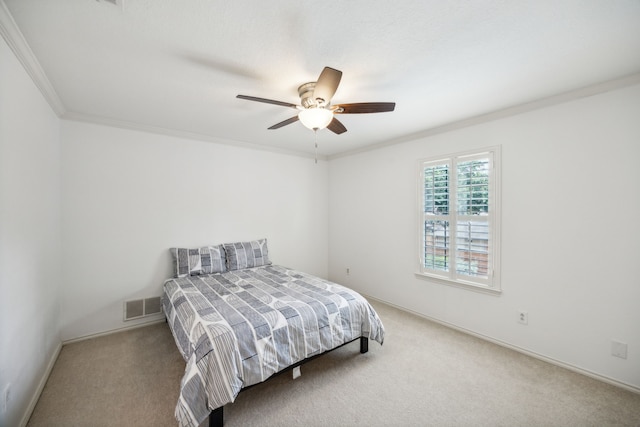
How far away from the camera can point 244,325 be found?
190 cm

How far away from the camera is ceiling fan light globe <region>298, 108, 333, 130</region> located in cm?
193

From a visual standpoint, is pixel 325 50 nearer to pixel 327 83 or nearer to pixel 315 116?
pixel 327 83

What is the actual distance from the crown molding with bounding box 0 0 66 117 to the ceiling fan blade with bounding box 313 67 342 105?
1692 mm

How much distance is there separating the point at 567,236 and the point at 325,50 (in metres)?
2.64

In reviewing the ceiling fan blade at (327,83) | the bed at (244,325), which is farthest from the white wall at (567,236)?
the ceiling fan blade at (327,83)

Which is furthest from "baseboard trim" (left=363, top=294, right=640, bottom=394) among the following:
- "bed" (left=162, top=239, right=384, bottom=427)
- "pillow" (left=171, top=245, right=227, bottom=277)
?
"pillow" (left=171, top=245, right=227, bottom=277)

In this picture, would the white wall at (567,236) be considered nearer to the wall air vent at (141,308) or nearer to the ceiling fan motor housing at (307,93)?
the ceiling fan motor housing at (307,93)

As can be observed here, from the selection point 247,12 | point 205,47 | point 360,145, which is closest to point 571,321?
point 360,145

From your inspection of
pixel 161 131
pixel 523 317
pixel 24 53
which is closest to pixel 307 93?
pixel 24 53

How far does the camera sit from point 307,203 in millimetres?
4734

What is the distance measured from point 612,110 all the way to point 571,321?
72.4 inches

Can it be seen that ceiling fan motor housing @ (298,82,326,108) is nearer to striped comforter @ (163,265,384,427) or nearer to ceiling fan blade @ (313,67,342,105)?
ceiling fan blade @ (313,67,342,105)

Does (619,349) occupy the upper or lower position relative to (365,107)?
lower

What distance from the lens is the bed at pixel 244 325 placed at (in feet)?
5.34
